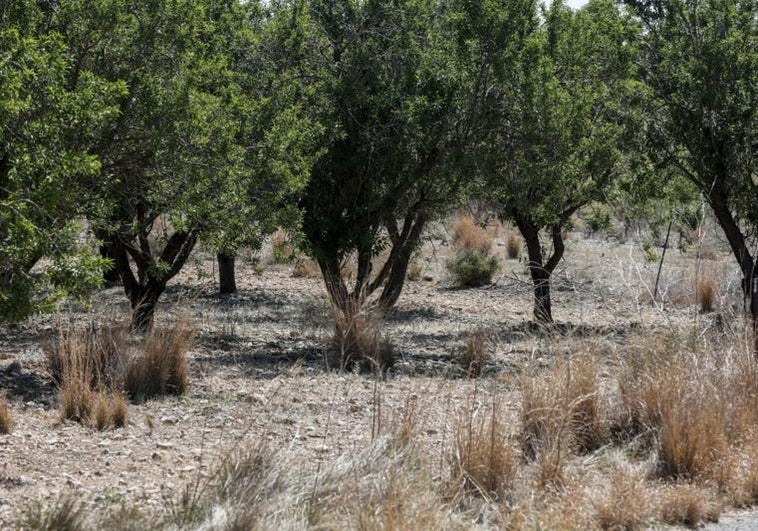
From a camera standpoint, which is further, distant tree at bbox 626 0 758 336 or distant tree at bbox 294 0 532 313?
distant tree at bbox 294 0 532 313

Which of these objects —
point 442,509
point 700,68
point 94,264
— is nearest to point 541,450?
point 442,509

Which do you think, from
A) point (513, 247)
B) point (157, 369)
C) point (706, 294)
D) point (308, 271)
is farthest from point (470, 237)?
point (157, 369)

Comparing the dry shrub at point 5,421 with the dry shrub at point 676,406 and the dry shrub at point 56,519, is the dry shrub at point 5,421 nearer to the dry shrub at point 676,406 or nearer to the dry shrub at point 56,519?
the dry shrub at point 56,519

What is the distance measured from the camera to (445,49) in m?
14.8

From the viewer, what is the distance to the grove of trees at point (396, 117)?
11344mm

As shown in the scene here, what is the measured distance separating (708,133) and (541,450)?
27.9 ft

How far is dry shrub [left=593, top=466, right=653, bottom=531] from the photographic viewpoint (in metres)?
6.77

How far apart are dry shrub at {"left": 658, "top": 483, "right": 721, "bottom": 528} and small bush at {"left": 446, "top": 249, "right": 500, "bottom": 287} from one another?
61.4 ft

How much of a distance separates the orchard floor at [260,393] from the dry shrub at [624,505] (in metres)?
1.08

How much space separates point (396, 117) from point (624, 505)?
8866 millimetres

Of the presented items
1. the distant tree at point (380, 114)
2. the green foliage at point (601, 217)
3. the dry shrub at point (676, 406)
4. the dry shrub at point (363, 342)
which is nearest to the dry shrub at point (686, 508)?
the dry shrub at point (676, 406)

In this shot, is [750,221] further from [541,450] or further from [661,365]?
[541,450]

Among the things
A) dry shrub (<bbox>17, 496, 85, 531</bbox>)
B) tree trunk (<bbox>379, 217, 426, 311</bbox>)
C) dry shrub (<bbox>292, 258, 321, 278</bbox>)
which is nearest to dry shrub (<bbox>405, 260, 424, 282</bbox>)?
dry shrub (<bbox>292, 258, 321, 278</bbox>)

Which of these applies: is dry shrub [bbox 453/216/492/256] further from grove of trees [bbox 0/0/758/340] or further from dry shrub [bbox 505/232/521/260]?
grove of trees [bbox 0/0/758/340]
